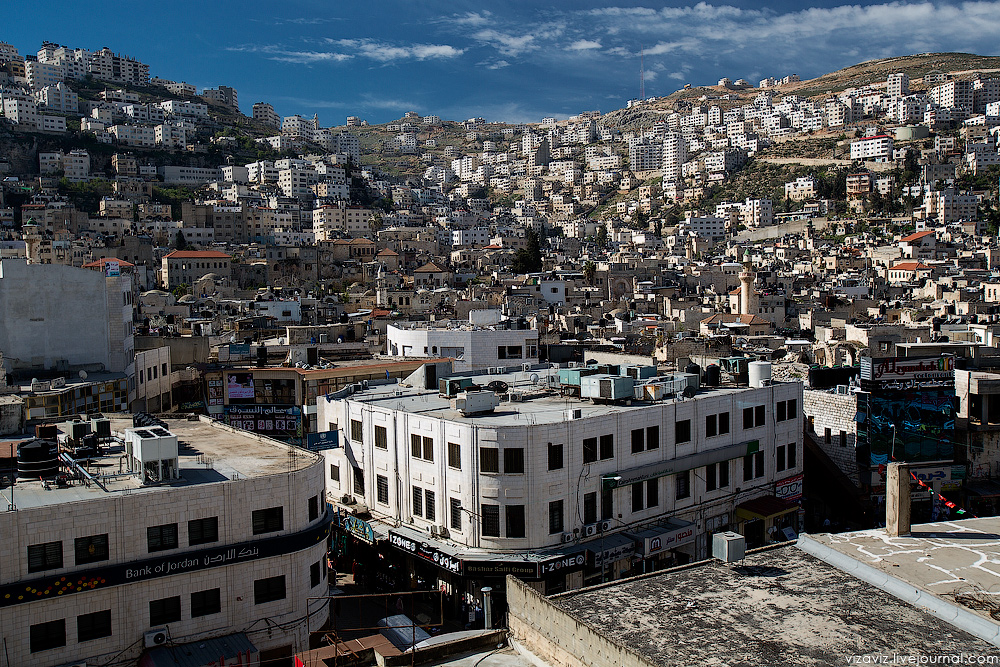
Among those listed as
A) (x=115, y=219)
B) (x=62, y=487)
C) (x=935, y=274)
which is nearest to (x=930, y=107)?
(x=935, y=274)

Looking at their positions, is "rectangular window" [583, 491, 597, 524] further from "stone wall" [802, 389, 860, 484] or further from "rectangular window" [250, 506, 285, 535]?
"stone wall" [802, 389, 860, 484]

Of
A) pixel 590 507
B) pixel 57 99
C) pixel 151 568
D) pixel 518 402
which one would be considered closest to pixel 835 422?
pixel 518 402

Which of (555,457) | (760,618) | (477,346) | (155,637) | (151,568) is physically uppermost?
(477,346)

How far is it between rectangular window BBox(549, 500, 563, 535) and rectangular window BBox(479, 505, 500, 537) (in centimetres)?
155

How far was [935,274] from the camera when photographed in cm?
9975

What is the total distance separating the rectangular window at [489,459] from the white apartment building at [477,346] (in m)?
19.5

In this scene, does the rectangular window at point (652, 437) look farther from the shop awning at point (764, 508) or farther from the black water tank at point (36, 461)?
the black water tank at point (36, 461)

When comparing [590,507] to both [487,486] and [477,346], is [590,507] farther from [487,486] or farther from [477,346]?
[477,346]

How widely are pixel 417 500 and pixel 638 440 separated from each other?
282 inches

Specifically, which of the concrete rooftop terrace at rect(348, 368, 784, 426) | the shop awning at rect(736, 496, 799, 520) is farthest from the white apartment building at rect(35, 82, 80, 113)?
the shop awning at rect(736, 496, 799, 520)

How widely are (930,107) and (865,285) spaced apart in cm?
13008

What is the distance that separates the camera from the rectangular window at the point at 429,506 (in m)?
24.9

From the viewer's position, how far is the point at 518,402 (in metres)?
28.3

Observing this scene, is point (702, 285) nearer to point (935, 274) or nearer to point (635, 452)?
point (935, 274)
